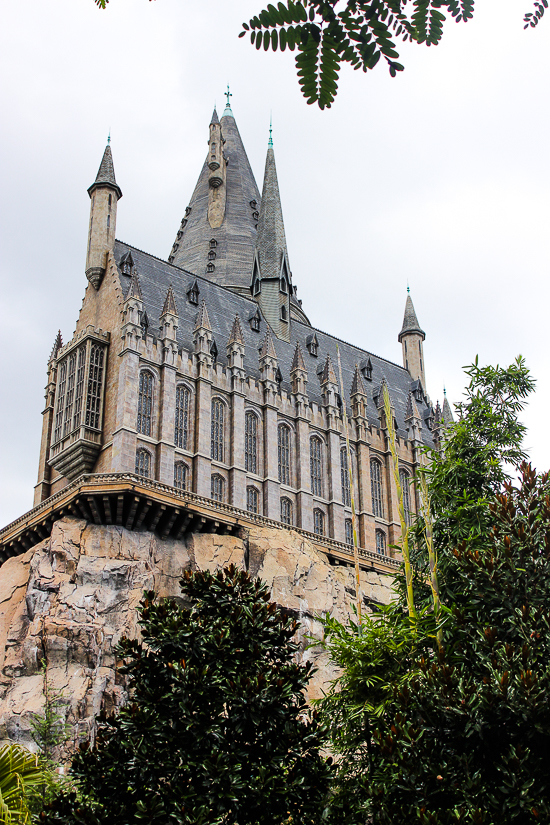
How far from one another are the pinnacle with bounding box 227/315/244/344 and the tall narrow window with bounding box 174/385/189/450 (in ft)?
19.8

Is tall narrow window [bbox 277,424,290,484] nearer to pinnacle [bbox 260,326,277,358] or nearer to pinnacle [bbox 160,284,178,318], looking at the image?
pinnacle [bbox 260,326,277,358]

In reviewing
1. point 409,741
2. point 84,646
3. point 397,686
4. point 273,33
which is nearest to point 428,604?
point 397,686

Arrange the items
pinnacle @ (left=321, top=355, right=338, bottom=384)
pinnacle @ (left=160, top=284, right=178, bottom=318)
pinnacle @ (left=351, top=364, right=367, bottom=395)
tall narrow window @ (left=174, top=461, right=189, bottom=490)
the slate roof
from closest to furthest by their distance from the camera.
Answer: tall narrow window @ (left=174, top=461, right=189, bottom=490), pinnacle @ (left=160, top=284, right=178, bottom=318), the slate roof, pinnacle @ (left=321, top=355, right=338, bottom=384), pinnacle @ (left=351, top=364, right=367, bottom=395)

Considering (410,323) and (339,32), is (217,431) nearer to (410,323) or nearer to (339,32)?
(410,323)

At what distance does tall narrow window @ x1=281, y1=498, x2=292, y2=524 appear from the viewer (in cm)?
5938

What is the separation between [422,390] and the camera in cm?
7988

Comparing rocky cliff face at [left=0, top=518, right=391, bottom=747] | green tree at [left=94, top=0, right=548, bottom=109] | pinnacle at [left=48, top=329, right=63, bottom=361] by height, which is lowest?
green tree at [left=94, top=0, right=548, bottom=109]

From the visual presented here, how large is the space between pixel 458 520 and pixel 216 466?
102ft

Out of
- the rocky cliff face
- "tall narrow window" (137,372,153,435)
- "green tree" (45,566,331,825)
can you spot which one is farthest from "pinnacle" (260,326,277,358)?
"green tree" (45,566,331,825)

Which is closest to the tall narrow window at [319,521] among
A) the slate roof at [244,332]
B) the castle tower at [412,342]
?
the slate roof at [244,332]

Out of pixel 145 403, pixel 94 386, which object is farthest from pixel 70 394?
pixel 145 403

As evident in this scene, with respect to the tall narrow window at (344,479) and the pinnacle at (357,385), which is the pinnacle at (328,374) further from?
the tall narrow window at (344,479)

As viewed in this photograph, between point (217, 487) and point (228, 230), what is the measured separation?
104ft

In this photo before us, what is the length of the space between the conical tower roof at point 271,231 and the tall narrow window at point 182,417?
19023 millimetres
